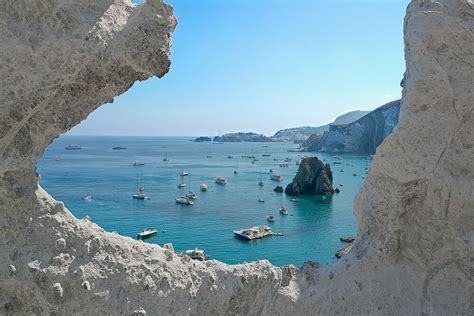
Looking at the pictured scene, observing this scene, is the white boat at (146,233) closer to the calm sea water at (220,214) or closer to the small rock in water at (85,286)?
the calm sea water at (220,214)

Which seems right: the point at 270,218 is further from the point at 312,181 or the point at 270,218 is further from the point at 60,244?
the point at 60,244

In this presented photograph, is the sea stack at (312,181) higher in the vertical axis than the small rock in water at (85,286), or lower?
lower

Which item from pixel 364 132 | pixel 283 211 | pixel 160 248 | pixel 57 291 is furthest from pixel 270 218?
pixel 364 132

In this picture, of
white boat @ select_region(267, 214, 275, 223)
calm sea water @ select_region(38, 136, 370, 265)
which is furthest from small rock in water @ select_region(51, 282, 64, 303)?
white boat @ select_region(267, 214, 275, 223)

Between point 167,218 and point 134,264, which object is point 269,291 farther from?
point 167,218

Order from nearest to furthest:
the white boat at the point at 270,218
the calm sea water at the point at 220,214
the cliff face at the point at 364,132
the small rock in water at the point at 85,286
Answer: the small rock in water at the point at 85,286, the calm sea water at the point at 220,214, the white boat at the point at 270,218, the cliff face at the point at 364,132

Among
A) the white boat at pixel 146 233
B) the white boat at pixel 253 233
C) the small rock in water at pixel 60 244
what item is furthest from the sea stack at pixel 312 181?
the small rock in water at pixel 60 244
